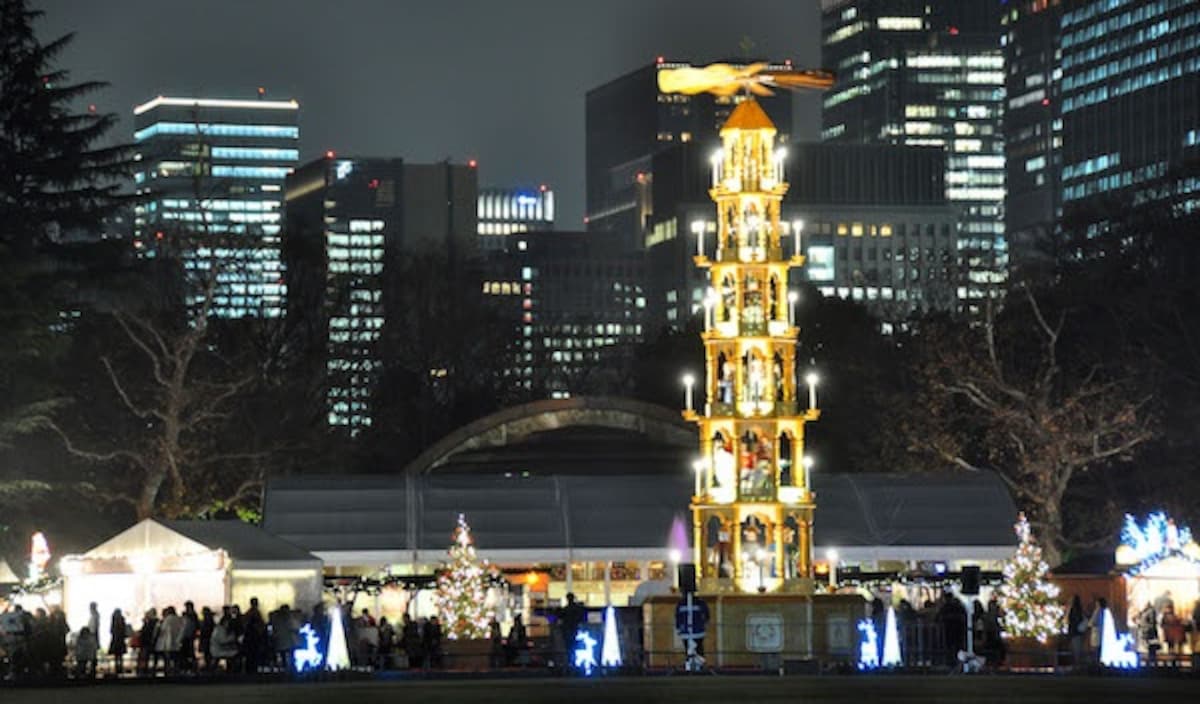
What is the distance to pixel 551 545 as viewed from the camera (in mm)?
68375

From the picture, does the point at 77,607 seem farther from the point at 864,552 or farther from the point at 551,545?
the point at 864,552

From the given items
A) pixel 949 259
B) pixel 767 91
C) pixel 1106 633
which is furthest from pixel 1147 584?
pixel 949 259

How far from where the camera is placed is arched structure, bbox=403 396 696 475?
86875 millimetres

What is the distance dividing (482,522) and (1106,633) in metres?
23.2

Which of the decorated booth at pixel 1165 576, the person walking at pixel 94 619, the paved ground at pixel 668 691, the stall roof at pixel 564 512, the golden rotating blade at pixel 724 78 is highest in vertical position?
the golden rotating blade at pixel 724 78

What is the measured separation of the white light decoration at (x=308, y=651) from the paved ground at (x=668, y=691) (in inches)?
153

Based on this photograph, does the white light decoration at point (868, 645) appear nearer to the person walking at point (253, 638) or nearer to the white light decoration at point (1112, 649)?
the white light decoration at point (1112, 649)

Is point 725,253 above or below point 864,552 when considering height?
above

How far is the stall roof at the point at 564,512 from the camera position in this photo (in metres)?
67.9

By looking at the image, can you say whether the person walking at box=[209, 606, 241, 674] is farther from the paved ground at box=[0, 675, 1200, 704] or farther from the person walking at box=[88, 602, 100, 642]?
the paved ground at box=[0, 675, 1200, 704]

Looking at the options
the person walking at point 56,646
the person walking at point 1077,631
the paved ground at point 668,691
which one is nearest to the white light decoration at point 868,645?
the paved ground at point 668,691

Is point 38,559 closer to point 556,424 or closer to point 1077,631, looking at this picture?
point 1077,631

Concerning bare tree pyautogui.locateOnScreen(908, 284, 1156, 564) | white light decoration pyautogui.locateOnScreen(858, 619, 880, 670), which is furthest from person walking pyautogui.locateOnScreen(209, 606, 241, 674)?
bare tree pyautogui.locateOnScreen(908, 284, 1156, 564)

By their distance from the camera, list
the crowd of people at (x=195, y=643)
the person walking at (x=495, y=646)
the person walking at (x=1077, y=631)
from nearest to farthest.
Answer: the crowd of people at (x=195, y=643)
the person walking at (x=1077, y=631)
the person walking at (x=495, y=646)
